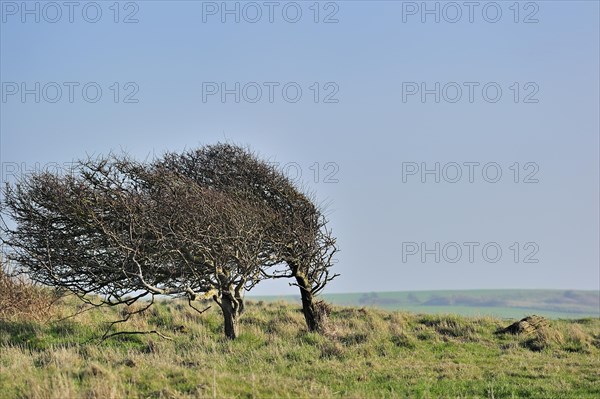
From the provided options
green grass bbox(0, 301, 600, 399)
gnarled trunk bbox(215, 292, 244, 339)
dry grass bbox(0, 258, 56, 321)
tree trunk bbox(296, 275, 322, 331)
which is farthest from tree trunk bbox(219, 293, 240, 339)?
→ dry grass bbox(0, 258, 56, 321)

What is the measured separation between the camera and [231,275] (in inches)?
1002

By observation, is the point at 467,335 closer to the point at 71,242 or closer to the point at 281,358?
the point at 281,358

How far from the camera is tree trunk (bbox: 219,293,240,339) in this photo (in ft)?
83.2

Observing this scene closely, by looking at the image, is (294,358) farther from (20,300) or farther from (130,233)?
(20,300)

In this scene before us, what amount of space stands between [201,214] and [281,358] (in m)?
5.76

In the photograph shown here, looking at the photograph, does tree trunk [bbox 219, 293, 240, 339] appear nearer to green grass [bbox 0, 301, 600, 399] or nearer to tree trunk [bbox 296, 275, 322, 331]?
green grass [bbox 0, 301, 600, 399]

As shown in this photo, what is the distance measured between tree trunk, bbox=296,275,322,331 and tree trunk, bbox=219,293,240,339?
13.5ft

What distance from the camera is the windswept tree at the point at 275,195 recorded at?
27016 millimetres

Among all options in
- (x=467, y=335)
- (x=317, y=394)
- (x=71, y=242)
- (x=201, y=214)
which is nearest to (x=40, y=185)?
(x=71, y=242)

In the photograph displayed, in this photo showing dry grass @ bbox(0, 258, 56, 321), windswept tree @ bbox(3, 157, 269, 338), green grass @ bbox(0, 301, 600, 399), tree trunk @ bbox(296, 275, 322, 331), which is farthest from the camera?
tree trunk @ bbox(296, 275, 322, 331)

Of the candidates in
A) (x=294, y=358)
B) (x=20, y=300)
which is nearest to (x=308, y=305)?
(x=294, y=358)

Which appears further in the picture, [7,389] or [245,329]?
[245,329]

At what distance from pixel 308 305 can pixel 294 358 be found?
883cm

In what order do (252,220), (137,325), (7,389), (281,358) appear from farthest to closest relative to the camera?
1. (137,325)
2. (252,220)
3. (281,358)
4. (7,389)
